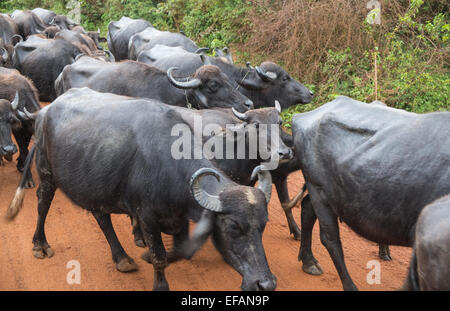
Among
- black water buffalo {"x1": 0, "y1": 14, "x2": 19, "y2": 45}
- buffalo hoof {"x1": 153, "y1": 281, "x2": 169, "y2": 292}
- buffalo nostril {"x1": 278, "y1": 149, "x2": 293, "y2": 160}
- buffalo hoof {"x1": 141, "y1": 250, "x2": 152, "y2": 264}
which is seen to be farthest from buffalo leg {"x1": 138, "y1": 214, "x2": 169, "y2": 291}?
black water buffalo {"x1": 0, "y1": 14, "x2": 19, "y2": 45}

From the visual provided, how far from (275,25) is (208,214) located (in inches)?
372

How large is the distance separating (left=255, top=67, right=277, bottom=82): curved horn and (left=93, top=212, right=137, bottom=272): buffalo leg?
445 centimetres

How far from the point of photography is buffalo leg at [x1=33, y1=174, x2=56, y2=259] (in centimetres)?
641

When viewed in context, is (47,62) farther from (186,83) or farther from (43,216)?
(43,216)

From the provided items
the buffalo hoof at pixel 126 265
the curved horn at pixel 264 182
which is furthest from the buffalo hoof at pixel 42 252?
the curved horn at pixel 264 182

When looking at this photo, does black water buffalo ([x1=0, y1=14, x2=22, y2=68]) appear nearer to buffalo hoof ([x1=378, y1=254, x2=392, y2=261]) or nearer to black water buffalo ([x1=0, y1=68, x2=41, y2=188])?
black water buffalo ([x1=0, y1=68, x2=41, y2=188])

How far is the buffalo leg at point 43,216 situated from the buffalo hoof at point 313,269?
10.6ft

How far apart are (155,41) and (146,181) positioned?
8.59m

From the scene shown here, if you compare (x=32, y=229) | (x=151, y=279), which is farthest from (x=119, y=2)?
(x=151, y=279)

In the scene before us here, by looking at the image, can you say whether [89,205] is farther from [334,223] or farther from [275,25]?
[275,25]

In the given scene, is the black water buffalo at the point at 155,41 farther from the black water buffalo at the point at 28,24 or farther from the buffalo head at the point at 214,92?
the black water buffalo at the point at 28,24

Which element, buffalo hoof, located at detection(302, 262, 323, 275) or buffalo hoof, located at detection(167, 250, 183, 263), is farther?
buffalo hoof, located at detection(302, 262, 323, 275)

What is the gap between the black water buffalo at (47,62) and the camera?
1209 cm

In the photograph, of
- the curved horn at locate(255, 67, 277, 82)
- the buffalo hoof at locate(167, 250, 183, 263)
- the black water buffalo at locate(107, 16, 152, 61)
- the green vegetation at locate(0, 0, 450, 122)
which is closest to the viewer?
the buffalo hoof at locate(167, 250, 183, 263)
